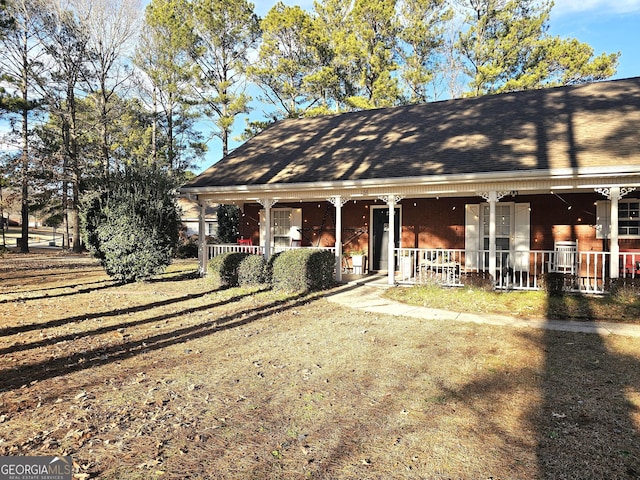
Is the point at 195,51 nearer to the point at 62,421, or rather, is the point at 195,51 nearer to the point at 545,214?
the point at 545,214

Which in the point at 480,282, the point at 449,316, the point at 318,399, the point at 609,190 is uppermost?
the point at 609,190

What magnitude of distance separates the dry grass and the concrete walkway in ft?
1.62

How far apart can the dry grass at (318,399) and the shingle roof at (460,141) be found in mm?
4877

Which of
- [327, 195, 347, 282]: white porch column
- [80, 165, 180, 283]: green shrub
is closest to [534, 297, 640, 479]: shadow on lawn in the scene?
[327, 195, 347, 282]: white porch column

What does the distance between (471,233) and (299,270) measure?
556 cm

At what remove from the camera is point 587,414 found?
→ 3.64 meters

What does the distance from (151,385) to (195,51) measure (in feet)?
89.3

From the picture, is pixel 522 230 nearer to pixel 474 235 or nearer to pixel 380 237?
pixel 474 235

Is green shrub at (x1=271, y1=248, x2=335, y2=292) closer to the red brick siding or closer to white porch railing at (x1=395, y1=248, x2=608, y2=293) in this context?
white porch railing at (x1=395, y1=248, x2=608, y2=293)

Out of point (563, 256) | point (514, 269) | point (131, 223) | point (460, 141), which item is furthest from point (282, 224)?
point (563, 256)

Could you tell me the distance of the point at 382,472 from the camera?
2.81 m

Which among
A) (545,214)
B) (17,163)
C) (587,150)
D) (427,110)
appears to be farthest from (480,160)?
(17,163)

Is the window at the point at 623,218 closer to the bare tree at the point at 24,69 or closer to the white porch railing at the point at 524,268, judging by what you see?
the white porch railing at the point at 524,268

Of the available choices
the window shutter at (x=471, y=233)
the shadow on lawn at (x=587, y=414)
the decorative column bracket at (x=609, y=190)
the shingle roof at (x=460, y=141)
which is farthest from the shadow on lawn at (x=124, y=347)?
the decorative column bracket at (x=609, y=190)
